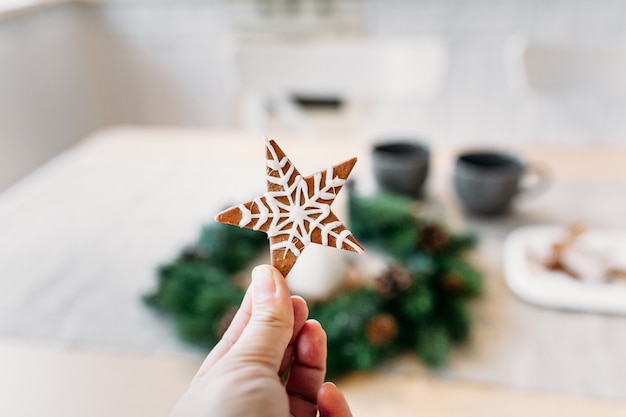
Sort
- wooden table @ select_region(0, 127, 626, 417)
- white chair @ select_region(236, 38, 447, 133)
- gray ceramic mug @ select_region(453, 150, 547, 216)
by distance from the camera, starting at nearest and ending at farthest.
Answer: wooden table @ select_region(0, 127, 626, 417), gray ceramic mug @ select_region(453, 150, 547, 216), white chair @ select_region(236, 38, 447, 133)

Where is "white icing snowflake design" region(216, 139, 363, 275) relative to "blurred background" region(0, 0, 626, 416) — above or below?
above

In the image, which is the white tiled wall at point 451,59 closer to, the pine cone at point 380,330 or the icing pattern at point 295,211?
the pine cone at point 380,330

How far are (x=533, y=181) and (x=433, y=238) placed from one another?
28 cm

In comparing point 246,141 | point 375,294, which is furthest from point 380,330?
point 246,141

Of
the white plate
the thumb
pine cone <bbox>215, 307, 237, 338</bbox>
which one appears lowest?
the white plate

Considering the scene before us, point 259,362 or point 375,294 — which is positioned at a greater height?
point 259,362

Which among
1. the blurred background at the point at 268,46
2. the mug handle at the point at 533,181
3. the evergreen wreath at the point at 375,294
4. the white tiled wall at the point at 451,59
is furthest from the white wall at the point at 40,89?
the mug handle at the point at 533,181

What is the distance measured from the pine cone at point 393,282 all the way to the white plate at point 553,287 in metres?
0.18

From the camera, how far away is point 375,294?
2.27 feet

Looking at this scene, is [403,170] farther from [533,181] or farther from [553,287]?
[553,287]

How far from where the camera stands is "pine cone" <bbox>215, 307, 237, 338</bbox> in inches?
25.5

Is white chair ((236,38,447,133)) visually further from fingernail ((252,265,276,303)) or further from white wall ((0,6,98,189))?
fingernail ((252,265,276,303))

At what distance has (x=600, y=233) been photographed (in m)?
0.87

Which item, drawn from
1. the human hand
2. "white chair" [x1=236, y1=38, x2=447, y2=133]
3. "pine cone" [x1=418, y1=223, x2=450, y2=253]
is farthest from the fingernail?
"white chair" [x1=236, y1=38, x2=447, y2=133]
